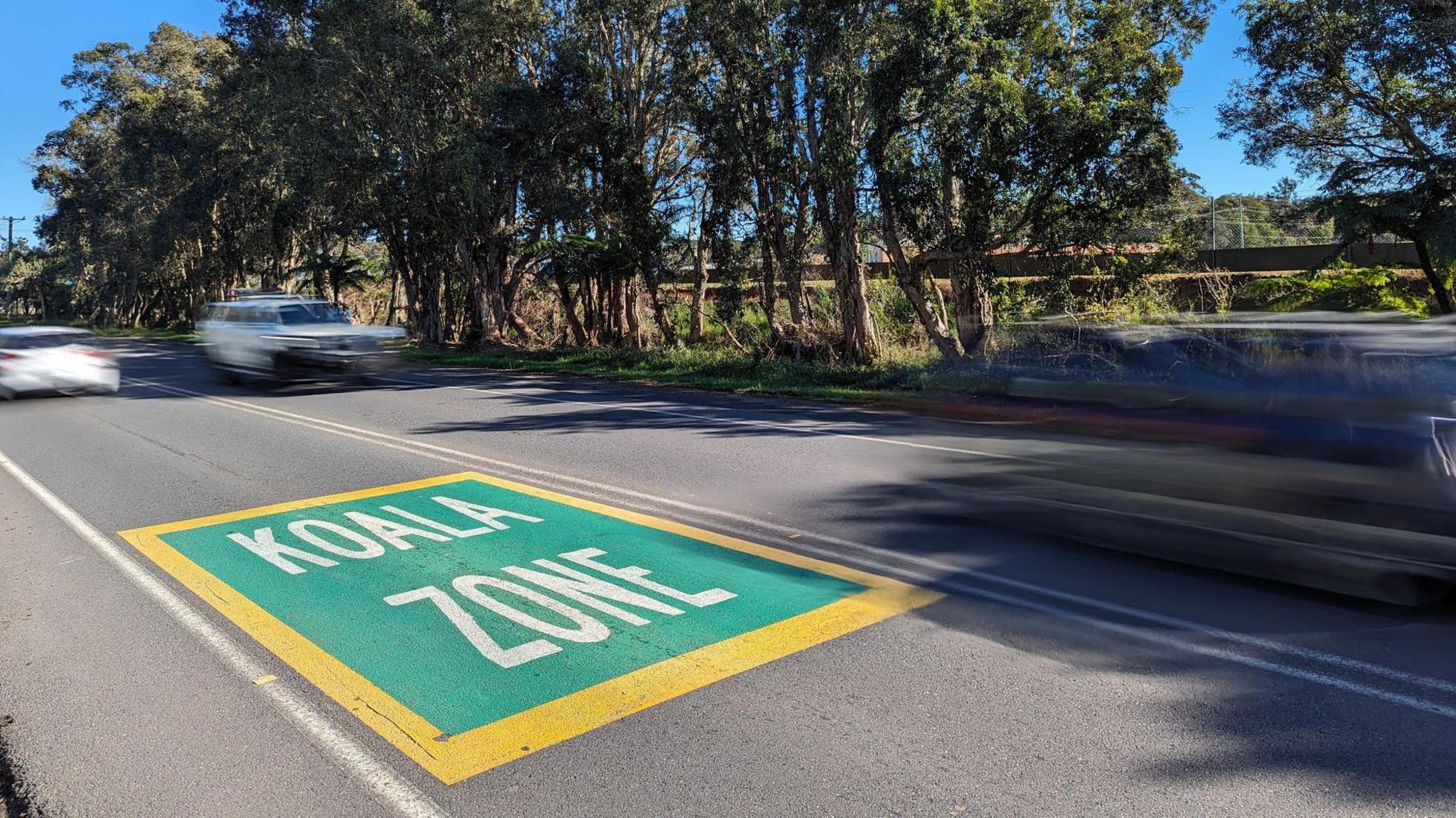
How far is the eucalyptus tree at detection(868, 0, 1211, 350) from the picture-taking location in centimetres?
1536

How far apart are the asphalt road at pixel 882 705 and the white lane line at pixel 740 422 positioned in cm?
137

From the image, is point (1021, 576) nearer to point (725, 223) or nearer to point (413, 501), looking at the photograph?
point (413, 501)

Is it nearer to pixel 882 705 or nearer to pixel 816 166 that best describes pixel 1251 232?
pixel 816 166

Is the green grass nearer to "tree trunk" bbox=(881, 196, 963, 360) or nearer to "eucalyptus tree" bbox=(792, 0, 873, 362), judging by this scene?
"tree trunk" bbox=(881, 196, 963, 360)

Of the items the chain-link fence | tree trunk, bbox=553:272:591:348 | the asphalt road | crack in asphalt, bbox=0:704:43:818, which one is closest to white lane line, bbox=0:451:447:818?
the asphalt road

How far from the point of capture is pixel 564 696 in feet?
13.9

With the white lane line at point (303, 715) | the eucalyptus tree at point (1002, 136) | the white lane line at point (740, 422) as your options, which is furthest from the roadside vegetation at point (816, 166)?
the white lane line at point (303, 715)

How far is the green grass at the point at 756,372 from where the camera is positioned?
1584cm

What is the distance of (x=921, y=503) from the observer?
7.74m

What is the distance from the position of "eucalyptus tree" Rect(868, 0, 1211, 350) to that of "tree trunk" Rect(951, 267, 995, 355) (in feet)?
0.09

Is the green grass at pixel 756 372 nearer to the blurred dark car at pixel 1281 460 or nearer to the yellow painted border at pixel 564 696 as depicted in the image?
the blurred dark car at pixel 1281 460

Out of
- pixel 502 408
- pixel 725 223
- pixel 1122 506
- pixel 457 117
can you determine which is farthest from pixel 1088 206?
pixel 457 117

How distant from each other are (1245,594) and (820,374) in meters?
13.1

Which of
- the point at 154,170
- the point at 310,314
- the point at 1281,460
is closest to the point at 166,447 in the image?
the point at 310,314
